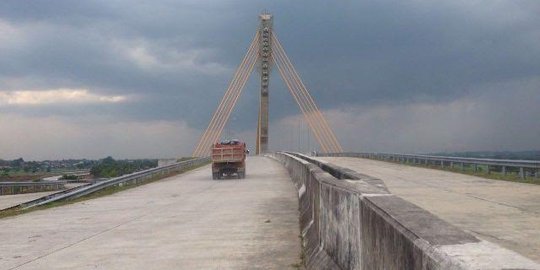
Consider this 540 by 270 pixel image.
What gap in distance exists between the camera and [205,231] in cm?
1354

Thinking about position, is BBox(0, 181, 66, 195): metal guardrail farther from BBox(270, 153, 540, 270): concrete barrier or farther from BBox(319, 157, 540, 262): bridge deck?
BBox(270, 153, 540, 270): concrete barrier

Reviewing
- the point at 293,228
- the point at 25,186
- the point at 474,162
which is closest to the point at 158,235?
the point at 293,228

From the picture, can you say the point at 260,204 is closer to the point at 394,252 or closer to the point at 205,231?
the point at 205,231

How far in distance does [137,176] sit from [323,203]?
24.1m

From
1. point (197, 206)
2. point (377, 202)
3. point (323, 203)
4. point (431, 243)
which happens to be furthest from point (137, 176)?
point (431, 243)

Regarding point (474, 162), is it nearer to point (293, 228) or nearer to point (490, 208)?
point (490, 208)

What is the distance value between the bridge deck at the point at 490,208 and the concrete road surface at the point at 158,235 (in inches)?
130

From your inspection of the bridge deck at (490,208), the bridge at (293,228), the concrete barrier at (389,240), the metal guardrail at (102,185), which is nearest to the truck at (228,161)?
the metal guardrail at (102,185)

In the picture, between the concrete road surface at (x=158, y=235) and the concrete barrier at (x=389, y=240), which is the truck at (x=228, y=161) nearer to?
the concrete road surface at (x=158, y=235)

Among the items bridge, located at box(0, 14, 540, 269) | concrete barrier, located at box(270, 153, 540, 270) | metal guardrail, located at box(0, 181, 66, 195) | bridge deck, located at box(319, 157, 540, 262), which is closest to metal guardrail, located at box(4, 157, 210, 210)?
bridge, located at box(0, 14, 540, 269)

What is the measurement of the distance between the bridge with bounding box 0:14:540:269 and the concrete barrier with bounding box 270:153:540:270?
11 millimetres

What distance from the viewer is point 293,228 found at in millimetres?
13828

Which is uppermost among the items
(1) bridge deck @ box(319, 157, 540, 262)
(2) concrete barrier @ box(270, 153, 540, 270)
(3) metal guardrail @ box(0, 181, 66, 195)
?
(2) concrete barrier @ box(270, 153, 540, 270)

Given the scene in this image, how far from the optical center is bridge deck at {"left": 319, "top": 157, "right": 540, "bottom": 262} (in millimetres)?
10664
